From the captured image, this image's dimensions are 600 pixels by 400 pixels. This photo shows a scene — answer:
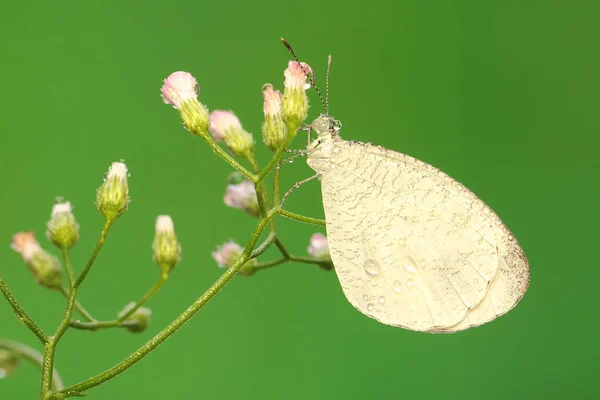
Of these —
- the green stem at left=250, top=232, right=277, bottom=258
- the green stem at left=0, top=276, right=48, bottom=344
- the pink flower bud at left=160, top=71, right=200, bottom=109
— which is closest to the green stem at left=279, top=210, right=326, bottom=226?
the green stem at left=250, top=232, right=277, bottom=258

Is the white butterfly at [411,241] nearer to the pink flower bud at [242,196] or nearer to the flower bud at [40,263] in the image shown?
the pink flower bud at [242,196]

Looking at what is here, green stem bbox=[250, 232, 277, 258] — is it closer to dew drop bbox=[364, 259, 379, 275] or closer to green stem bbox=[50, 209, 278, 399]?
green stem bbox=[50, 209, 278, 399]

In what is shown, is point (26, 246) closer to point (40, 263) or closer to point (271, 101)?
point (40, 263)

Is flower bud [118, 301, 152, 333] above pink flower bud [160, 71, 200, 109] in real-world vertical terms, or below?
below

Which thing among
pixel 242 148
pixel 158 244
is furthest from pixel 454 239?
pixel 158 244

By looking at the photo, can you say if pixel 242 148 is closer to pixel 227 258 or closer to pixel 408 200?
pixel 227 258

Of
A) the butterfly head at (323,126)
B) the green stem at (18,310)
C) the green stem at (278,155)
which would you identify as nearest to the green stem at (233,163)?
the green stem at (278,155)
